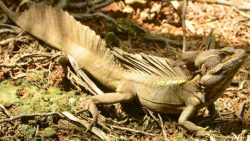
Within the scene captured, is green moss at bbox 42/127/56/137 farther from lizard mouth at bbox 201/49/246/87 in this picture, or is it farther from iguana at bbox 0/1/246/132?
lizard mouth at bbox 201/49/246/87

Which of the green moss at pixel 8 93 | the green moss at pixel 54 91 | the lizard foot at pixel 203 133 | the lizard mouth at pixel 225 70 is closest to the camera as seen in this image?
the lizard mouth at pixel 225 70

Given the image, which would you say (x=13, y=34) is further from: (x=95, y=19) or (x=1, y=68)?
(x=95, y=19)

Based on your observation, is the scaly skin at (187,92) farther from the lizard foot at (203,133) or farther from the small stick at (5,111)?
the small stick at (5,111)

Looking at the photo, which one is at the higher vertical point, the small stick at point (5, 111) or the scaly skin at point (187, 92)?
the scaly skin at point (187, 92)

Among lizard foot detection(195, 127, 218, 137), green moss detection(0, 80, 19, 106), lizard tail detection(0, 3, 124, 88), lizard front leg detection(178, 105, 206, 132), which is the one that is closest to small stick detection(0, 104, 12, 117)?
green moss detection(0, 80, 19, 106)

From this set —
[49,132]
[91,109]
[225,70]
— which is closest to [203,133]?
[225,70]

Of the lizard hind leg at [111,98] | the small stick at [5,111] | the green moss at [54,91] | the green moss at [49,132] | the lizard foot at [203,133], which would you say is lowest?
the green moss at [49,132]

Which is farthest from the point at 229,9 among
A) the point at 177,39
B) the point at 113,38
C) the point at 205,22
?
the point at 113,38

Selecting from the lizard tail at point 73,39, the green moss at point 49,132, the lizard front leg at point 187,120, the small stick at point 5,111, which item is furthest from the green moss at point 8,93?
the lizard front leg at point 187,120
